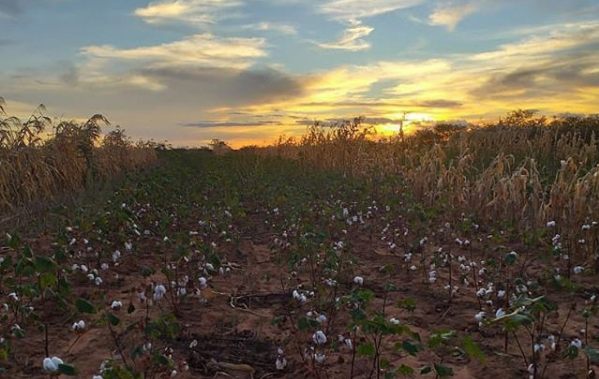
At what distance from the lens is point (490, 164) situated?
8938 millimetres

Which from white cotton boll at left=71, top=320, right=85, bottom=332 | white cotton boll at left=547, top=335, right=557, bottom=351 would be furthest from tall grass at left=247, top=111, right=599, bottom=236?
white cotton boll at left=71, top=320, right=85, bottom=332

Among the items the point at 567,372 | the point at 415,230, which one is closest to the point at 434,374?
the point at 567,372

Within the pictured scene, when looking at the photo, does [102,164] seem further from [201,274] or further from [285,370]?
[285,370]

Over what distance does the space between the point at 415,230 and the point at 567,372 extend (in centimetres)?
386

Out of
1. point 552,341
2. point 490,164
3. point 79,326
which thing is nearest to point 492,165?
point 490,164

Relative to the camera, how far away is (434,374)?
336cm

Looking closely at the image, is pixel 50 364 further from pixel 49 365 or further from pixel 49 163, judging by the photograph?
pixel 49 163

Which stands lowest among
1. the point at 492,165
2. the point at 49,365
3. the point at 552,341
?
the point at 552,341

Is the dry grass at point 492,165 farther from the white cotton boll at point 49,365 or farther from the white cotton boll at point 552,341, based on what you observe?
the white cotton boll at point 49,365

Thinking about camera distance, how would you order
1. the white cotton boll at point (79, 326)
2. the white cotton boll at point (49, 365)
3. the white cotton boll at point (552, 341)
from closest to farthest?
the white cotton boll at point (49, 365) → the white cotton boll at point (552, 341) → the white cotton boll at point (79, 326)

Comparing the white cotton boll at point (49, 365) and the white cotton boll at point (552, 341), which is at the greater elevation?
the white cotton boll at point (49, 365)

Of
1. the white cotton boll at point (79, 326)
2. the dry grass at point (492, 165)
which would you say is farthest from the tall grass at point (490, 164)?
the white cotton boll at point (79, 326)

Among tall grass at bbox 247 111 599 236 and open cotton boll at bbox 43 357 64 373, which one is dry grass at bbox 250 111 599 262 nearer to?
tall grass at bbox 247 111 599 236

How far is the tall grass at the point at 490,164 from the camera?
6980 mm
